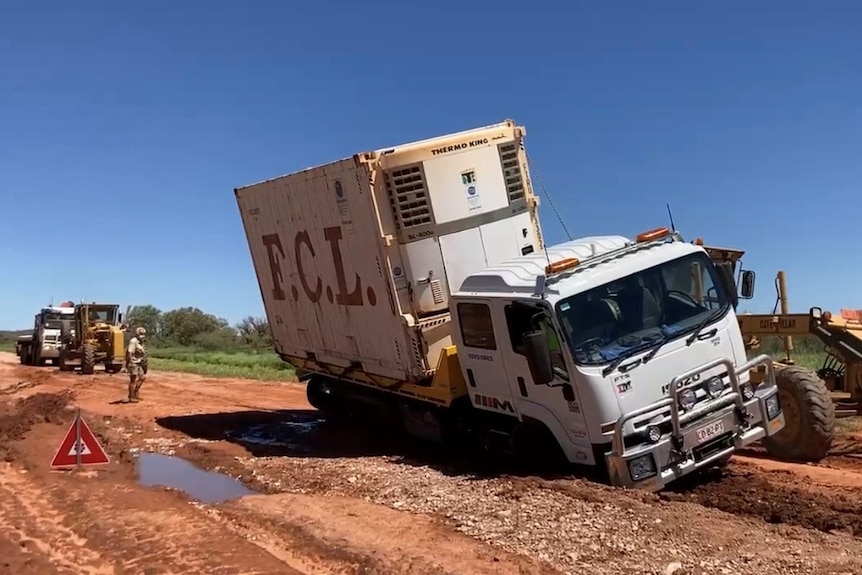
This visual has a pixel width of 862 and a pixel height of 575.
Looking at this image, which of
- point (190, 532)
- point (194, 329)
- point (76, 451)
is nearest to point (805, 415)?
point (190, 532)

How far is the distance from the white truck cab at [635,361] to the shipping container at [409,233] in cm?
167

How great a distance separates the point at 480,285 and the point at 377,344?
2.57 meters

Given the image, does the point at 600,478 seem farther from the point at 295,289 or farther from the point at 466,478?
the point at 295,289

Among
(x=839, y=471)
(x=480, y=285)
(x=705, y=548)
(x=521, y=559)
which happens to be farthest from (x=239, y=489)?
(x=839, y=471)

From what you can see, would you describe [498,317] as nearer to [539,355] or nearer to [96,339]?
[539,355]

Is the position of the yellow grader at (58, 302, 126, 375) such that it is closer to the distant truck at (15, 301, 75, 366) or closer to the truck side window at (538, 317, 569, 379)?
the distant truck at (15, 301, 75, 366)

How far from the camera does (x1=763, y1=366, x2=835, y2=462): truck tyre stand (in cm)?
973

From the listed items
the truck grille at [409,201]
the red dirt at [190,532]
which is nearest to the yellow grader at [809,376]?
the truck grille at [409,201]

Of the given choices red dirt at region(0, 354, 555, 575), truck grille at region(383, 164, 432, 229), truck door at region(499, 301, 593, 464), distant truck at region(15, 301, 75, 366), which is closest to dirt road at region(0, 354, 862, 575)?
red dirt at region(0, 354, 555, 575)

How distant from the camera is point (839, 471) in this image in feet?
31.4

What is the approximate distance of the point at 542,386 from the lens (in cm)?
887

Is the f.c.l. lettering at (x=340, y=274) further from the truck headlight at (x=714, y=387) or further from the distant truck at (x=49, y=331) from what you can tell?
the distant truck at (x=49, y=331)

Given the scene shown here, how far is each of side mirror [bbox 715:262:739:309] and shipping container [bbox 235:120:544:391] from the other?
3206 millimetres

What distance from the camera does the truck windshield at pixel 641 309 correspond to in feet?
27.5
